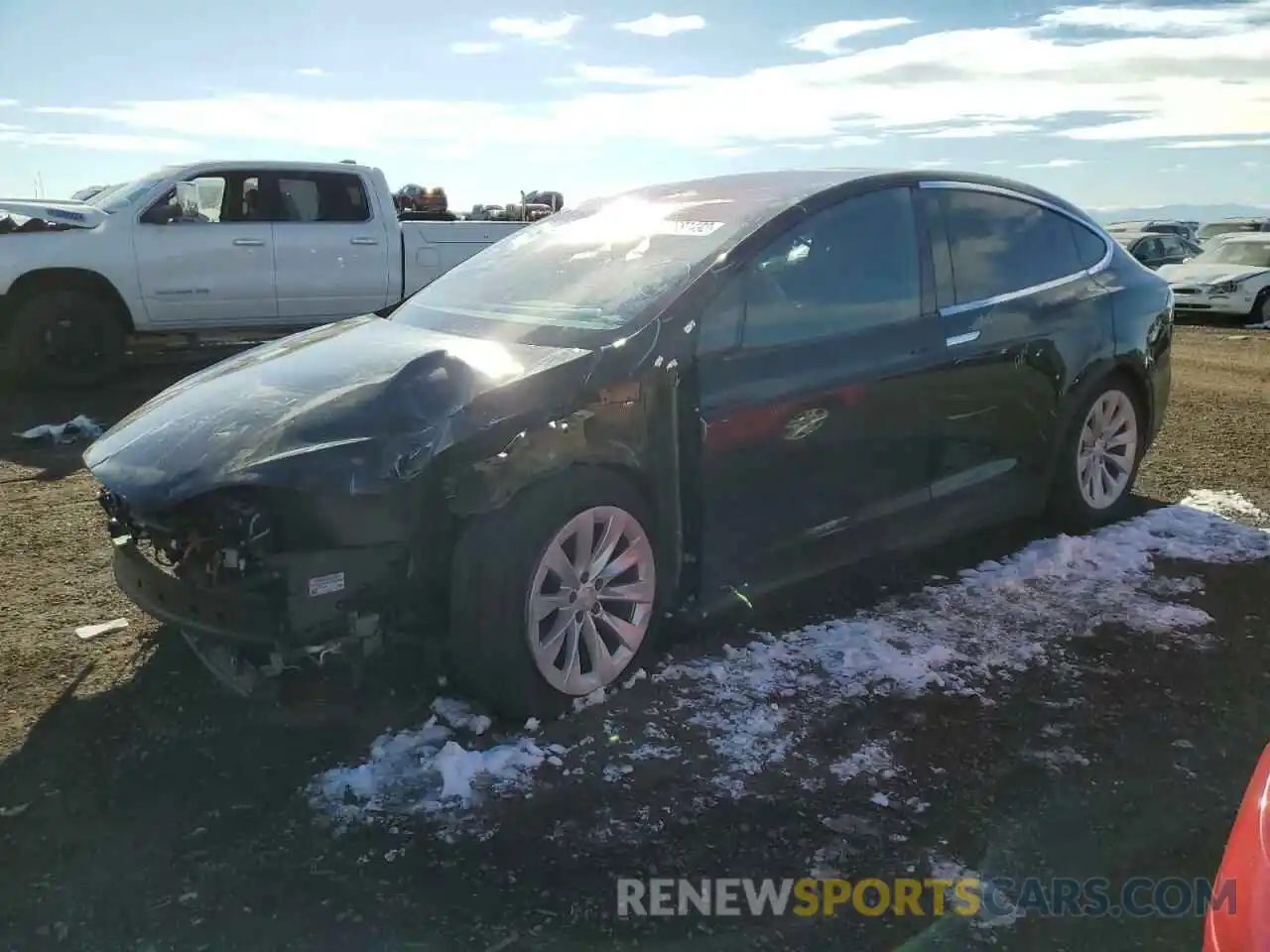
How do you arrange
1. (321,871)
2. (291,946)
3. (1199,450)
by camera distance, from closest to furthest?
1. (291,946)
2. (321,871)
3. (1199,450)

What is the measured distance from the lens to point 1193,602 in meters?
4.28

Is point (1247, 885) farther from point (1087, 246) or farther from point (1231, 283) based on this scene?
point (1231, 283)

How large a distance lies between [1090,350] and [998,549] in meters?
1.01

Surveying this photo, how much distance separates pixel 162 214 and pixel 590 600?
732 cm

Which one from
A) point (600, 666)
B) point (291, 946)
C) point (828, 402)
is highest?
point (828, 402)

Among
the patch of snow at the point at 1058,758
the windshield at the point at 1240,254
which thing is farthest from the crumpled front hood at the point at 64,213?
the windshield at the point at 1240,254

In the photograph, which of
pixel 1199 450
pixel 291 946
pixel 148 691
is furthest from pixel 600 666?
pixel 1199 450

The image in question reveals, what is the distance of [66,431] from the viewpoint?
289 inches

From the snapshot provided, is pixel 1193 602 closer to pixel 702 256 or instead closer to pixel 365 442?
pixel 702 256

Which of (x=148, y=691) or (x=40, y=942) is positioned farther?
(x=148, y=691)

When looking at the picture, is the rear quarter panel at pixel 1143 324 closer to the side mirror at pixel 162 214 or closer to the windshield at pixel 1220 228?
the side mirror at pixel 162 214

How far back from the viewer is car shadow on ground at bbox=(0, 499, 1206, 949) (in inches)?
95.9

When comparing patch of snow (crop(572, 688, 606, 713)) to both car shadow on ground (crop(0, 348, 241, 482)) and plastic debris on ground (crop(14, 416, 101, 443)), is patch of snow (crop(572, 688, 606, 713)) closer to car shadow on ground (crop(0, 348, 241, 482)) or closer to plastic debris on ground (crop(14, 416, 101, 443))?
car shadow on ground (crop(0, 348, 241, 482))

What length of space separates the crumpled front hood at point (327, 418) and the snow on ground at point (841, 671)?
2.77 ft
